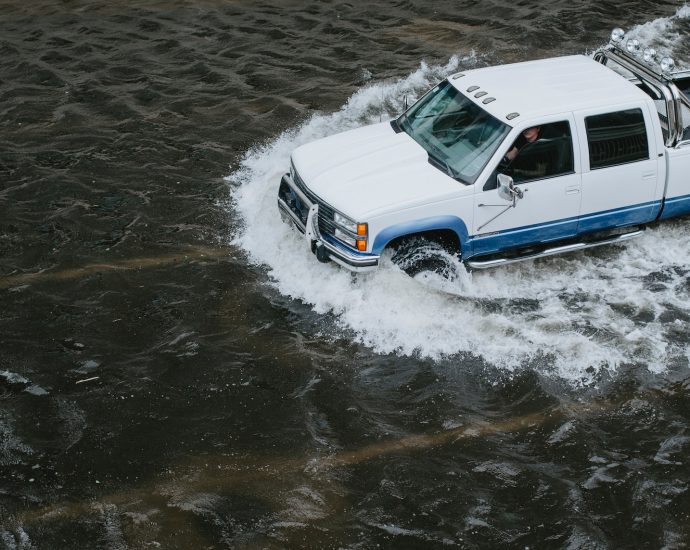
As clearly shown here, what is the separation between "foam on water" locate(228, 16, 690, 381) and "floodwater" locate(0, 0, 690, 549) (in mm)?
25

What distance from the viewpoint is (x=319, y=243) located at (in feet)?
27.1

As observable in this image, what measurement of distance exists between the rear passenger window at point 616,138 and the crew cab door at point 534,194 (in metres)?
0.24

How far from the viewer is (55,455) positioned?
6719 mm

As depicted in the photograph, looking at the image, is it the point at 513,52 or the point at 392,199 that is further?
the point at 513,52

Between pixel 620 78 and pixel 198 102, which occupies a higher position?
pixel 620 78

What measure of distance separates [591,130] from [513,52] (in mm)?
6407

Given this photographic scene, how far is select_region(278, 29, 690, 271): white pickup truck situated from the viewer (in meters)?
8.05

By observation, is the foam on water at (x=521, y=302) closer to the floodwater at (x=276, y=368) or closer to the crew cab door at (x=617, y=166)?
the floodwater at (x=276, y=368)

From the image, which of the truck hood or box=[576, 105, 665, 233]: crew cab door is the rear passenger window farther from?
the truck hood

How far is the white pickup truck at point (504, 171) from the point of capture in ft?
26.4

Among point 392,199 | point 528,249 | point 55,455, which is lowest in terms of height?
point 55,455

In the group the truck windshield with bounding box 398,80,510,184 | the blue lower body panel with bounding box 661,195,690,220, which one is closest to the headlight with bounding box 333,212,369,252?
the truck windshield with bounding box 398,80,510,184

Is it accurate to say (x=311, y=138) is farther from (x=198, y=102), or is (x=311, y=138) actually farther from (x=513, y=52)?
(x=513, y=52)

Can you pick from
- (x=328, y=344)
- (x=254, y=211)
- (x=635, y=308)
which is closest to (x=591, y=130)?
(x=635, y=308)
